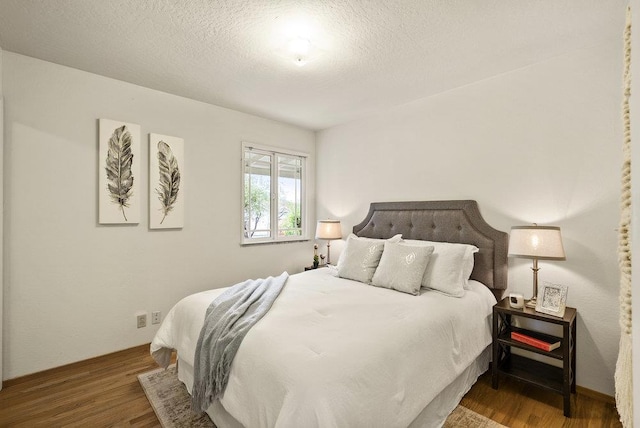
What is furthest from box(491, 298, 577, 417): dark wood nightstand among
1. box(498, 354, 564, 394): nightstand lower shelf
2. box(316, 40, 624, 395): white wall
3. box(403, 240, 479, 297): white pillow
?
box(403, 240, 479, 297): white pillow

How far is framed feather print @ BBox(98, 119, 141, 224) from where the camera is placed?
272 cm

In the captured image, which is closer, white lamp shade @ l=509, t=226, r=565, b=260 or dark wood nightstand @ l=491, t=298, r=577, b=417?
dark wood nightstand @ l=491, t=298, r=577, b=417

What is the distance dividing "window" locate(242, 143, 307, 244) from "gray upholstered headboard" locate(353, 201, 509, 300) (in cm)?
113

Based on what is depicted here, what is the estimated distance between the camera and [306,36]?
2113 millimetres

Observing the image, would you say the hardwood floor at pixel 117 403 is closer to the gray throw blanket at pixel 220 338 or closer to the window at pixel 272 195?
the gray throw blanket at pixel 220 338

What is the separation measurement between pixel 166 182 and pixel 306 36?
77.4 inches

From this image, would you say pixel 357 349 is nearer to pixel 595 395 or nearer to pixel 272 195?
pixel 595 395

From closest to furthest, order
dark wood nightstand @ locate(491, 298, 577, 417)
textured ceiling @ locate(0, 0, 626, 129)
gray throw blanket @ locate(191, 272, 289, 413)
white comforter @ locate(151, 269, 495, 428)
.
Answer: white comforter @ locate(151, 269, 495, 428), gray throw blanket @ locate(191, 272, 289, 413), textured ceiling @ locate(0, 0, 626, 129), dark wood nightstand @ locate(491, 298, 577, 417)

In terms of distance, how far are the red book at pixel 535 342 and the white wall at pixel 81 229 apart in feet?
9.42

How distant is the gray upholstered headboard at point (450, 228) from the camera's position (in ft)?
8.63

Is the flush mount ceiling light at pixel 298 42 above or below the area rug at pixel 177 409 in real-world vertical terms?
above

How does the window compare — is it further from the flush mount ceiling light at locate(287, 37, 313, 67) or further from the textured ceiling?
the flush mount ceiling light at locate(287, 37, 313, 67)

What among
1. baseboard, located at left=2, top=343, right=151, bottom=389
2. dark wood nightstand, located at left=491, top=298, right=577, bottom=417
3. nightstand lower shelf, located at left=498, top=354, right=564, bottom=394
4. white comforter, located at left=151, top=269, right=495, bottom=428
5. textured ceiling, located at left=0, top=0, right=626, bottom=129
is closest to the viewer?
white comforter, located at left=151, top=269, right=495, bottom=428

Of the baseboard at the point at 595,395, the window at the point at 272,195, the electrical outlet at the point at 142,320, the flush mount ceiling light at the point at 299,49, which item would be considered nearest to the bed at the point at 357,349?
the baseboard at the point at 595,395
